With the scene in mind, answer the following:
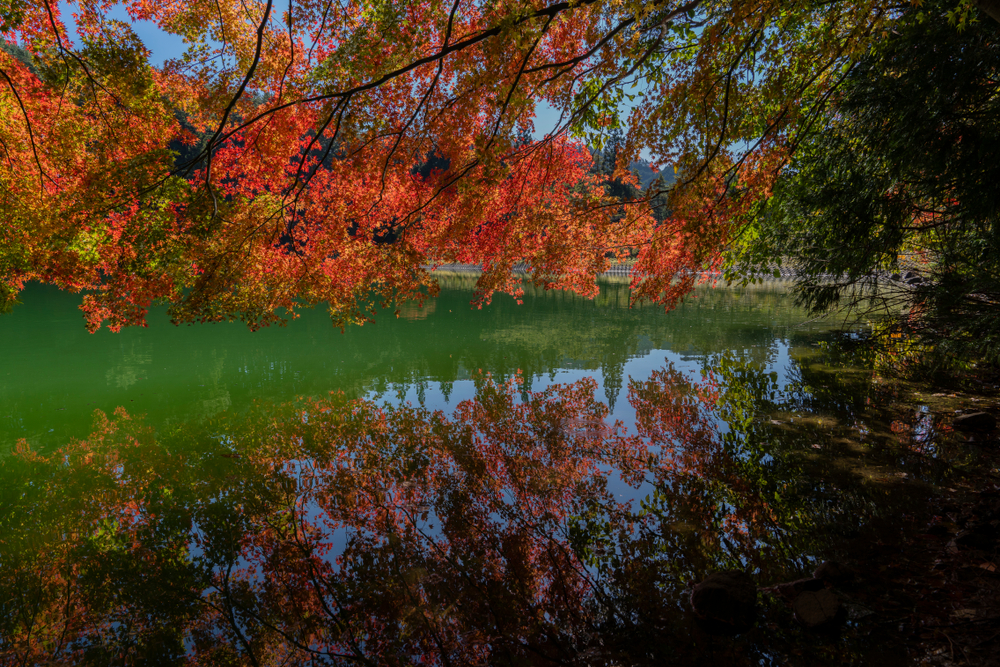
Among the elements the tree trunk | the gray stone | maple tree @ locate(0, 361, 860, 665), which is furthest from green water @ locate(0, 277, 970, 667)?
the tree trunk

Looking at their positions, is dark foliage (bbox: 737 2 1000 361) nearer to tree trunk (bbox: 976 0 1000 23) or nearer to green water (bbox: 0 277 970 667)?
green water (bbox: 0 277 970 667)

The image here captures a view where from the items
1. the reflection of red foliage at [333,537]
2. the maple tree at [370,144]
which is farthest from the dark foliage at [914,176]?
the reflection of red foliage at [333,537]

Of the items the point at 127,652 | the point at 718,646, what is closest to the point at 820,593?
the point at 718,646

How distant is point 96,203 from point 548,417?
7494 mm

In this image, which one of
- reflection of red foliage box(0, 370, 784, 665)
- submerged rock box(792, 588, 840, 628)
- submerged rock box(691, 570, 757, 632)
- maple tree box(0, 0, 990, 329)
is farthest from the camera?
maple tree box(0, 0, 990, 329)

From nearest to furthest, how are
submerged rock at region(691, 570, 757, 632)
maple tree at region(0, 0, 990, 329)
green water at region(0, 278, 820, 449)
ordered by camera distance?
submerged rock at region(691, 570, 757, 632) < maple tree at region(0, 0, 990, 329) < green water at region(0, 278, 820, 449)

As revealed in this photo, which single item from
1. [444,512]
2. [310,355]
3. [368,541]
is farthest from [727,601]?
[310,355]

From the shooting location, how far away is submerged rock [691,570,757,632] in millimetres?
3307

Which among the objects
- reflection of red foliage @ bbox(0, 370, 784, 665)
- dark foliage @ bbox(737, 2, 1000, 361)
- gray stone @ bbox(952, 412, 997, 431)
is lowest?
reflection of red foliage @ bbox(0, 370, 784, 665)

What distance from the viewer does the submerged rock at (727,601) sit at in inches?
130

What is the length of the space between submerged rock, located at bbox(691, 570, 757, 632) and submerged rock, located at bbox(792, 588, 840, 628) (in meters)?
0.29

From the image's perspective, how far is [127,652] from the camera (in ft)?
10.9

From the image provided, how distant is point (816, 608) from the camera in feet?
10.7

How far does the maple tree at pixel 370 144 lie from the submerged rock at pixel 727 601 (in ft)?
12.2
